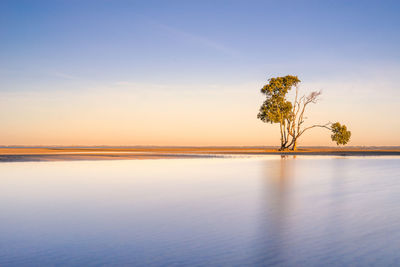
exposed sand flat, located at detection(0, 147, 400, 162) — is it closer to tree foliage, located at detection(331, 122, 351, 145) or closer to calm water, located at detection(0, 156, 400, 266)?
tree foliage, located at detection(331, 122, 351, 145)

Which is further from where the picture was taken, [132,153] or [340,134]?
[340,134]

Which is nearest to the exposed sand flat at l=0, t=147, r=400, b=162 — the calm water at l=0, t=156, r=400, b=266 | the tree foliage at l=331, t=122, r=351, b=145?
the tree foliage at l=331, t=122, r=351, b=145

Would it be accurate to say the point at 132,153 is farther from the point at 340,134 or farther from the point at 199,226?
the point at 199,226

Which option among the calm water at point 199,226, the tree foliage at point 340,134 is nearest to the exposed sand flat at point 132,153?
the tree foliage at point 340,134

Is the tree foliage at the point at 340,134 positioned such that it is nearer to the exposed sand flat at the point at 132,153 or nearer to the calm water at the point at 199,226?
the exposed sand flat at the point at 132,153

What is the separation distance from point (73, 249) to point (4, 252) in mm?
928

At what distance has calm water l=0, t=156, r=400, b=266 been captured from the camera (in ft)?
16.3

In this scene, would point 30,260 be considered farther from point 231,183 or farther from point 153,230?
point 231,183

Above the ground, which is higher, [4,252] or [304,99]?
[304,99]

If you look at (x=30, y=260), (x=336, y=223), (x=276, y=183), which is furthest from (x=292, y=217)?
(x=276, y=183)

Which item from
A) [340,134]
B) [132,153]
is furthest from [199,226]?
[340,134]

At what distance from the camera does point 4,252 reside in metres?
5.13

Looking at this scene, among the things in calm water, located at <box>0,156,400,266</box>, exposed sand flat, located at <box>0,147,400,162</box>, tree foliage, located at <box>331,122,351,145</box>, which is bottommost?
calm water, located at <box>0,156,400,266</box>

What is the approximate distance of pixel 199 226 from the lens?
687 centimetres
